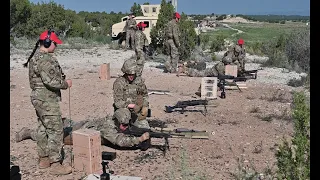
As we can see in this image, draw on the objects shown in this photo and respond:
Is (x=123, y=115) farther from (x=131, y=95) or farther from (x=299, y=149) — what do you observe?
(x=299, y=149)

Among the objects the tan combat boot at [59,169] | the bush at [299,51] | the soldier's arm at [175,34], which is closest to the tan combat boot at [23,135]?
the tan combat boot at [59,169]

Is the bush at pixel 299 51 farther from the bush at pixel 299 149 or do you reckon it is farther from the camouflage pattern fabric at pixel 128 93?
the bush at pixel 299 149

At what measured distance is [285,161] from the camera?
3.92 meters

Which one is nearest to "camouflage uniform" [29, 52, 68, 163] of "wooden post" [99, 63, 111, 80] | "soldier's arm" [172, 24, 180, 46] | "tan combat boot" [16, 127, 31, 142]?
"tan combat boot" [16, 127, 31, 142]

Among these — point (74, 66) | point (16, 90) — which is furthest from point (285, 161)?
point (74, 66)

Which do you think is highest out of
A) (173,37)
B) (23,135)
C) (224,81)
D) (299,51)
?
(173,37)

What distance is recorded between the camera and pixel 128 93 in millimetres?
7082

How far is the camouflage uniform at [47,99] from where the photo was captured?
568 centimetres

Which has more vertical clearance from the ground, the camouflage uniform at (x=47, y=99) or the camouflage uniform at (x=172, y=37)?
the camouflage uniform at (x=172, y=37)

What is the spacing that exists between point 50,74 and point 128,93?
5.43 feet

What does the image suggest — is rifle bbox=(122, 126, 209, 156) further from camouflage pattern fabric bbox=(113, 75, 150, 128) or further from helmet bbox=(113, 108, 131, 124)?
camouflage pattern fabric bbox=(113, 75, 150, 128)

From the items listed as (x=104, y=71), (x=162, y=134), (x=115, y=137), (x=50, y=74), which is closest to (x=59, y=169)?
(x=115, y=137)

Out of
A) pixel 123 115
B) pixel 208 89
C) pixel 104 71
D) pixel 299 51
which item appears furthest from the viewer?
pixel 299 51
